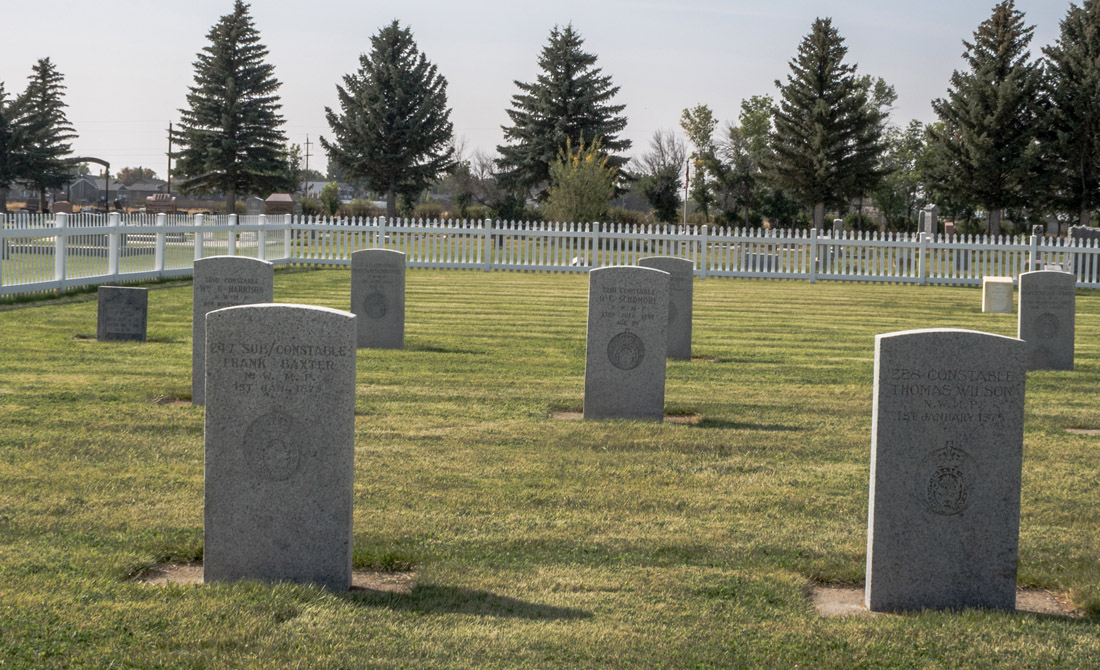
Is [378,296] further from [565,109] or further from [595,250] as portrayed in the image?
[565,109]

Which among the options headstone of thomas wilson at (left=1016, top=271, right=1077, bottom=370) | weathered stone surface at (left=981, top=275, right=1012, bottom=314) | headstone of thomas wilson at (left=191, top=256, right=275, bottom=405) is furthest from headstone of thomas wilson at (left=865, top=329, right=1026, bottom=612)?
weathered stone surface at (left=981, top=275, right=1012, bottom=314)

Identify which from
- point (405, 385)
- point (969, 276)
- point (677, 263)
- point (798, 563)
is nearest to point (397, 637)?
point (798, 563)

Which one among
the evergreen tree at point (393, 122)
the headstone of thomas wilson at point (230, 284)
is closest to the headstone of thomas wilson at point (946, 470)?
the headstone of thomas wilson at point (230, 284)

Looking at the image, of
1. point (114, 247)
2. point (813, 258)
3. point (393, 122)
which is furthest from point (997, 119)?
point (114, 247)

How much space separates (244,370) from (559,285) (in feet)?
77.0

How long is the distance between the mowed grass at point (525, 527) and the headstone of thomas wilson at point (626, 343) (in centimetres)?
30

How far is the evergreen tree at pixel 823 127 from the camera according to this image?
56.4 meters

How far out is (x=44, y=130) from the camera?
6569 cm

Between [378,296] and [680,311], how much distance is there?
3.64 metres

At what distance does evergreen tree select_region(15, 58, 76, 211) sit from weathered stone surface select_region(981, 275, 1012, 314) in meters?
53.7

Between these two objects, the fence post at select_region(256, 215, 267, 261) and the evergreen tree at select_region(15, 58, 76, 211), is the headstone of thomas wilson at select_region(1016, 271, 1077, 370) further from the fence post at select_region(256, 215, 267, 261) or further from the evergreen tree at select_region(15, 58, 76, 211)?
the evergreen tree at select_region(15, 58, 76, 211)

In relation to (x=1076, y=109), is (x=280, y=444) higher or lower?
lower

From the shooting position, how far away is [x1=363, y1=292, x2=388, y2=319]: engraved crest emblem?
49.6ft

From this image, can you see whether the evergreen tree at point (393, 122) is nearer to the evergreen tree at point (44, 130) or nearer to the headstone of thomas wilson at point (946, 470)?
the evergreen tree at point (44, 130)
